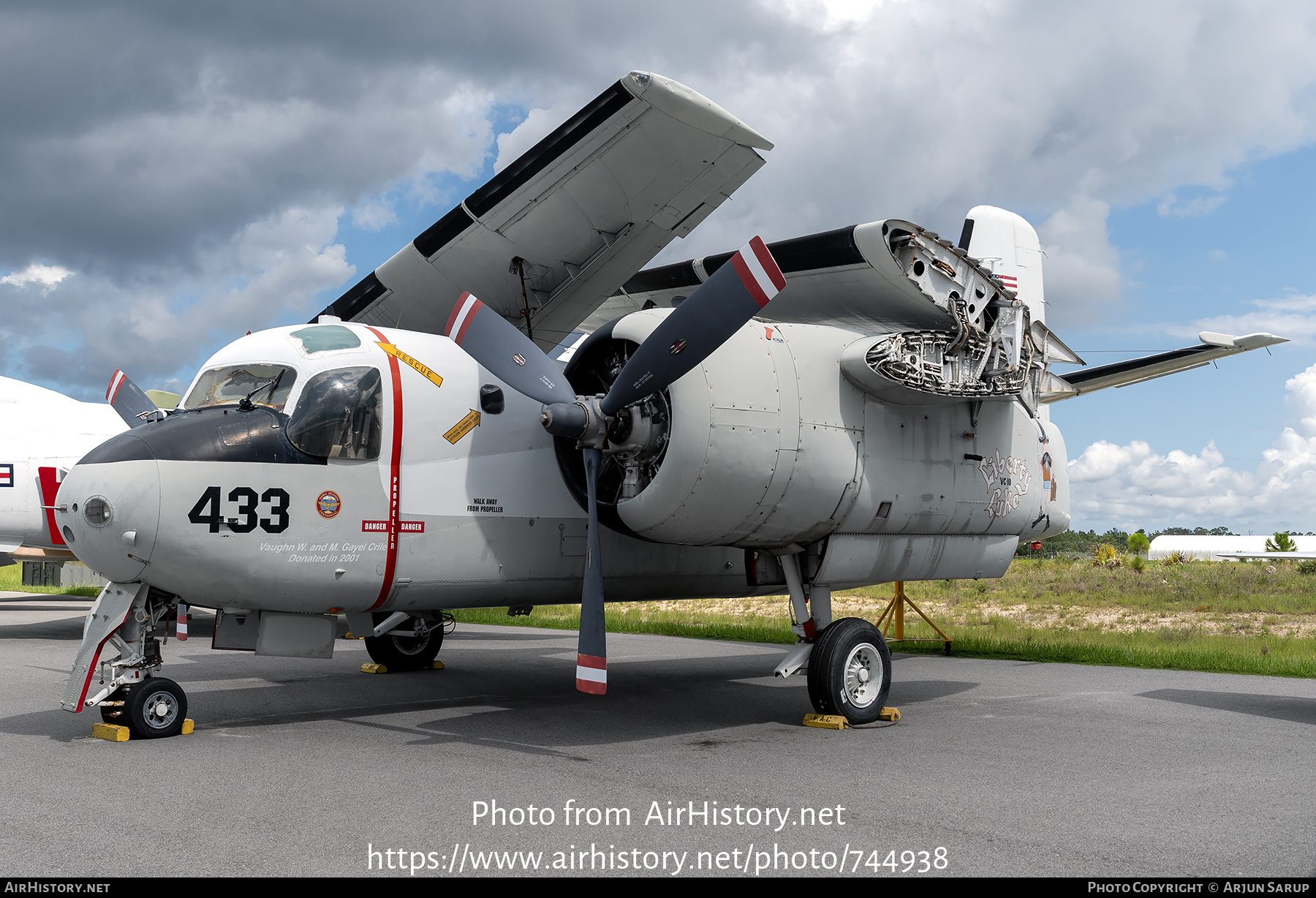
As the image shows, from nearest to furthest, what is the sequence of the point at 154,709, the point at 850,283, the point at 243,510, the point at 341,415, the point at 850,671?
1. the point at 243,510
2. the point at 154,709
3. the point at 341,415
4. the point at 850,671
5. the point at 850,283

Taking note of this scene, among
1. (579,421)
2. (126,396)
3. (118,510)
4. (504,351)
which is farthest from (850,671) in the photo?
(126,396)

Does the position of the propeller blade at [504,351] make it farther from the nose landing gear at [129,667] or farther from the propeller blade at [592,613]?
Answer: the nose landing gear at [129,667]

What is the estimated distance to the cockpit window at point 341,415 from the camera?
8.13 m

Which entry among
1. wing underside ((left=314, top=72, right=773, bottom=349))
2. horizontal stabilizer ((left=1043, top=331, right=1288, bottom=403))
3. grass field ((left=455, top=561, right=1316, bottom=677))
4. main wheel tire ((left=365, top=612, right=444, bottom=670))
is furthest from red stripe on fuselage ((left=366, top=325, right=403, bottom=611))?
grass field ((left=455, top=561, right=1316, bottom=677))

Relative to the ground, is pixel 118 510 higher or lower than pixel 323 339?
lower

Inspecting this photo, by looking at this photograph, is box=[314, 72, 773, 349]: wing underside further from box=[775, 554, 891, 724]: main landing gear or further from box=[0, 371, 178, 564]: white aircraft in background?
box=[0, 371, 178, 564]: white aircraft in background

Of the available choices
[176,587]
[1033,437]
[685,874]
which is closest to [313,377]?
[176,587]

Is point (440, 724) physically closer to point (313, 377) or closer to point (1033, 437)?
point (313, 377)

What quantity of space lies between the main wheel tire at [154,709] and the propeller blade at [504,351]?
→ 158 inches

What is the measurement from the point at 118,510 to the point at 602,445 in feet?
13.4

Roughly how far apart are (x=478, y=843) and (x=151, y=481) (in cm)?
433

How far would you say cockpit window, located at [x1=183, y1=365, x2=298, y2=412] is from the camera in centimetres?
831

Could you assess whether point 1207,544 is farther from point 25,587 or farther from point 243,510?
point 243,510

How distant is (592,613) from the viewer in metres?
8.31
